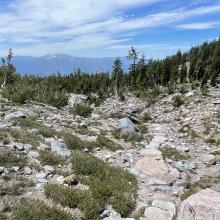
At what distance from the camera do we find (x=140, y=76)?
3078 inches

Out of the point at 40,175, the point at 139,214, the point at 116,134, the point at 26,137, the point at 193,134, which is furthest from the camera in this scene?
the point at 193,134

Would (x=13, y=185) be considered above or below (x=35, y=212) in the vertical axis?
above

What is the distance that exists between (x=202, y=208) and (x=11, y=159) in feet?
24.2

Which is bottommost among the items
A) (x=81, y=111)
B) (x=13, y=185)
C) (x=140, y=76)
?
(x=13, y=185)

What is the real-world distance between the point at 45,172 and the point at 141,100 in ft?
148

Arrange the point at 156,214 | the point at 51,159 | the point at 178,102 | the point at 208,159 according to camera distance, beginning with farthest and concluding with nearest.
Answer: the point at 178,102, the point at 208,159, the point at 51,159, the point at 156,214

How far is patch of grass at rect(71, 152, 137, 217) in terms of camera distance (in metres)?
11.0

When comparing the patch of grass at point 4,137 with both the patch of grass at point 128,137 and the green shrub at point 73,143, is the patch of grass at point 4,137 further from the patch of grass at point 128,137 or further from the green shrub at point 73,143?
the patch of grass at point 128,137

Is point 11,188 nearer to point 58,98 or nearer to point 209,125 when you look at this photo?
point 209,125

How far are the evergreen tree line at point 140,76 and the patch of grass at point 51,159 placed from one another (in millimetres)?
30765

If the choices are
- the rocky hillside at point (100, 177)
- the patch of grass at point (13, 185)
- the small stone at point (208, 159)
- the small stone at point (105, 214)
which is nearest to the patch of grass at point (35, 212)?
the rocky hillside at point (100, 177)

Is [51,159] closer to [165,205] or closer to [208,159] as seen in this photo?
[165,205]

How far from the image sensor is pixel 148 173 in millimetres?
15055

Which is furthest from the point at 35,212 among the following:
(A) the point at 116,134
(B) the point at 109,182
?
(A) the point at 116,134
